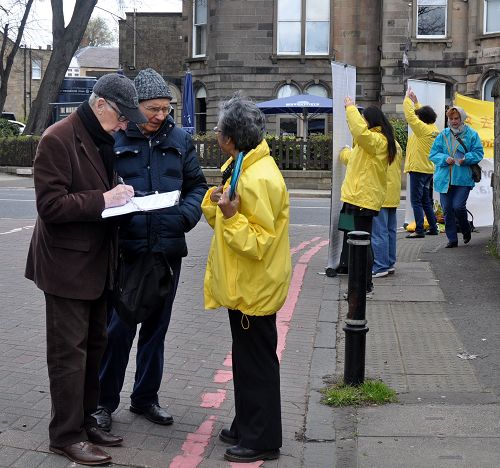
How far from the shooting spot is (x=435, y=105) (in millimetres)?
14445

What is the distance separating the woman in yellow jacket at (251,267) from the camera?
180 inches

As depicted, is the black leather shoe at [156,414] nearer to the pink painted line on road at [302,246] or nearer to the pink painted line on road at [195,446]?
the pink painted line on road at [195,446]

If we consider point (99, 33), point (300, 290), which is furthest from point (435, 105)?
point (99, 33)

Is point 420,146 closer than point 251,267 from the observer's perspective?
No

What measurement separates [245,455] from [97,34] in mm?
89006

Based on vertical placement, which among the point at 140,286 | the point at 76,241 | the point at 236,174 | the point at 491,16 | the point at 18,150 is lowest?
the point at 18,150

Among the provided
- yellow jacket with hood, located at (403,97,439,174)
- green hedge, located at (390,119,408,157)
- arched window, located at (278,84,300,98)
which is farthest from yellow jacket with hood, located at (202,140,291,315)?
arched window, located at (278,84,300,98)

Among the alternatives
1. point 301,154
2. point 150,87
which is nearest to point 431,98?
point 150,87

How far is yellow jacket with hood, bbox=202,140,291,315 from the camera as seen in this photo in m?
4.54

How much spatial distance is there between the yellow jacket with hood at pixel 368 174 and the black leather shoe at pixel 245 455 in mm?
4552

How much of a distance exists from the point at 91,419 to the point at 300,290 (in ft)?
16.3

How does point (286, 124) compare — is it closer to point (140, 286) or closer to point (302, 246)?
point (302, 246)

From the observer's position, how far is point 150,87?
499 cm

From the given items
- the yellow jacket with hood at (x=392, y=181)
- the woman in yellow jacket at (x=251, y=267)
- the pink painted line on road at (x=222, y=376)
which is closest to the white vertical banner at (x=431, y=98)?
the yellow jacket with hood at (x=392, y=181)
